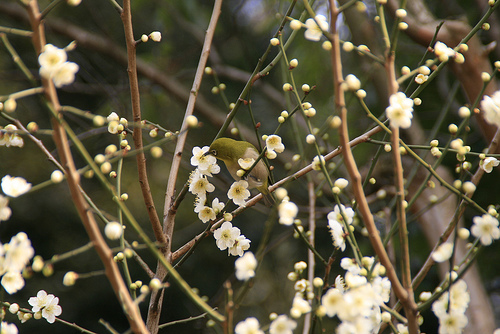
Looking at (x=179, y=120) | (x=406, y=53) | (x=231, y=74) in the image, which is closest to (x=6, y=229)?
(x=179, y=120)

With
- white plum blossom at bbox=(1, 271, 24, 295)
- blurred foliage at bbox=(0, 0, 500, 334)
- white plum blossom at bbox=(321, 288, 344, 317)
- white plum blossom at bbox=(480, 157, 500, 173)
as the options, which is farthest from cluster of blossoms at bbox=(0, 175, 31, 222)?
blurred foliage at bbox=(0, 0, 500, 334)

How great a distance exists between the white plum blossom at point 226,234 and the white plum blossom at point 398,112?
1.89 ft

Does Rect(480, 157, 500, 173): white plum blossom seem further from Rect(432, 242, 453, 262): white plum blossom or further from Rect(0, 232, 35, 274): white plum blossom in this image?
Rect(0, 232, 35, 274): white plum blossom

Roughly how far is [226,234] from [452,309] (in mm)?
622

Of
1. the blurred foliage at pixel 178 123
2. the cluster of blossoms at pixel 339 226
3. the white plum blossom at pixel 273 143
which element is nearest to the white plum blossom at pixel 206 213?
the white plum blossom at pixel 273 143

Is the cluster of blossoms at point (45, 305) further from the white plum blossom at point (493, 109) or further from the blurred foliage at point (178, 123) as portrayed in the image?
the blurred foliage at point (178, 123)

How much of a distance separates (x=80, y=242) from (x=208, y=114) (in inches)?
54.8

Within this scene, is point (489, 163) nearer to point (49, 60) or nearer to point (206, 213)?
point (206, 213)

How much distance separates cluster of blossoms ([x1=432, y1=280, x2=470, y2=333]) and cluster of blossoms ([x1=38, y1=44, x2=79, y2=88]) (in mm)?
689

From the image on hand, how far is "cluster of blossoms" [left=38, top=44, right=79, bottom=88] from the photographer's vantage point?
677mm

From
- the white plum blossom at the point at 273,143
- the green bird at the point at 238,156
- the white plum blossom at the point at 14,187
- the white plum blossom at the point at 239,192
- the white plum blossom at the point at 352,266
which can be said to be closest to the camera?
the white plum blossom at the point at 14,187

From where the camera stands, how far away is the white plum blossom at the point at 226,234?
1.25 metres

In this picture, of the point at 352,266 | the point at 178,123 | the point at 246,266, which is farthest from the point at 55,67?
the point at 178,123

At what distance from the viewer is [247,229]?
3.75 meters
